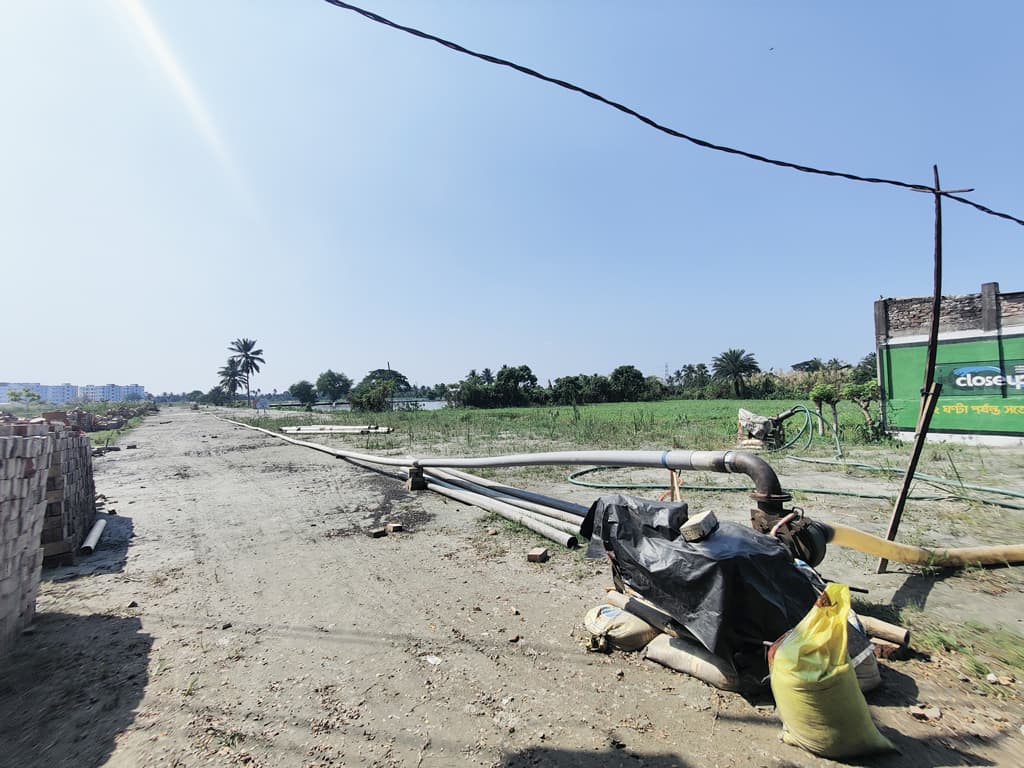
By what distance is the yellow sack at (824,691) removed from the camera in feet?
5.91

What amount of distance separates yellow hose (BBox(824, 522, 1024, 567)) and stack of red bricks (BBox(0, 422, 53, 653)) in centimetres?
523

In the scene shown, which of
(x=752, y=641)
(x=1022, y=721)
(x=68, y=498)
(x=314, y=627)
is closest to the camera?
(x=1022, y=721)

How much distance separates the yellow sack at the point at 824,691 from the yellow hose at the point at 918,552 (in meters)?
1.59

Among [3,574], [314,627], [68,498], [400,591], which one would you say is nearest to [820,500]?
[400,591]

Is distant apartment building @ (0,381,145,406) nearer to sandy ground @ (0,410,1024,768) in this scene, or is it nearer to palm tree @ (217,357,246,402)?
palm tree @ (217,357,246,402)

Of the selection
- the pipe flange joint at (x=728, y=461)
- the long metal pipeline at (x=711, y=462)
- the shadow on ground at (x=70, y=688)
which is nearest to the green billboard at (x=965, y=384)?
the long metal pipeline at (x=711, y=462)

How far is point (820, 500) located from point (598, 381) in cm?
4970

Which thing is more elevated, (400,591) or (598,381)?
(598,381)

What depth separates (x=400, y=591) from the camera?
150 inches

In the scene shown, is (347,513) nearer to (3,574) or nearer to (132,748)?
(3,574)

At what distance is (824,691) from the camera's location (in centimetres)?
181

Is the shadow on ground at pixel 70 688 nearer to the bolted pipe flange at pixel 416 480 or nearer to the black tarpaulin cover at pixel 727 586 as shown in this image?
the black tarpaulin cover at pixel 727 586

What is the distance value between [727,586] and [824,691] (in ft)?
1.73

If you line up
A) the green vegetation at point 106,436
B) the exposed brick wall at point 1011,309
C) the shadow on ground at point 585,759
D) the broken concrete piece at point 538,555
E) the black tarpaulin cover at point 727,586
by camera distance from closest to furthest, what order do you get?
the shadow on ground at point 585,759 → the black tarpaulin cover at point 727,586 → the broken concrete piece at point 538,555 → the exposed brick wall at point 1011,309 → the green vegetation at point 106,436
